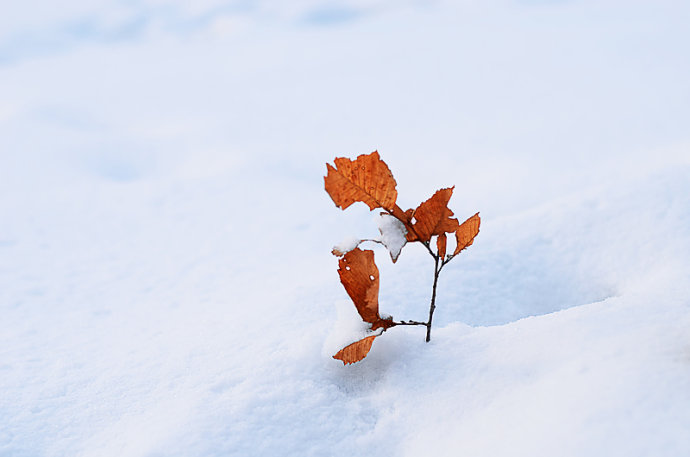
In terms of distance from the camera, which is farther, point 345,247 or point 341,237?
point 341,237

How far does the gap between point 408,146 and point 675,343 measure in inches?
66.1

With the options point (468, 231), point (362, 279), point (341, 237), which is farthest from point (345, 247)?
point (341, 237)

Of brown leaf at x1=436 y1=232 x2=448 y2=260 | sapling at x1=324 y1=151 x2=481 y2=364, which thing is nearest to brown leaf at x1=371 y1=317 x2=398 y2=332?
sapling at x1=324 y1=151 x2=481 y2=364

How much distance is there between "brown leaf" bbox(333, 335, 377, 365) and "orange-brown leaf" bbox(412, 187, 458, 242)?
5.7 inches

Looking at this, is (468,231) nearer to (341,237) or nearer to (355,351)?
(355,351)

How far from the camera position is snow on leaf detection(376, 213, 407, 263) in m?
0.70

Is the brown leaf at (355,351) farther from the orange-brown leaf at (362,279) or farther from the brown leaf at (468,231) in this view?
the brown leaf at (468,231)

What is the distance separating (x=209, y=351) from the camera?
94 centimetres

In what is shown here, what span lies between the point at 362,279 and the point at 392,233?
69 mm

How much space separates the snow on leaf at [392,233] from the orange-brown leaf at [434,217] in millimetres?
23

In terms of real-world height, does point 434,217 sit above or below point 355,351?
above

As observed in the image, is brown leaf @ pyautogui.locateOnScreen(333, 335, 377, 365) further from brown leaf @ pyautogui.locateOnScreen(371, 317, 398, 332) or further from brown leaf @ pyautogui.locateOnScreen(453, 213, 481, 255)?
brown leaf @ pyautogui.locateOnScreen(453, 213, 481, 255)

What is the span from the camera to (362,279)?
723 millimetres

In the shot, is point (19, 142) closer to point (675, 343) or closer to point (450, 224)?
point (450, 224)
